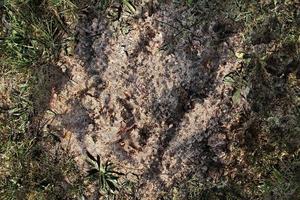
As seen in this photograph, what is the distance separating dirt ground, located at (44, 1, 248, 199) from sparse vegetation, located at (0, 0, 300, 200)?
0.20 feet

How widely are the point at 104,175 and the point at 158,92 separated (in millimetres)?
831

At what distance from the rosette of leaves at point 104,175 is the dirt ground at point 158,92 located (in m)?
0.11

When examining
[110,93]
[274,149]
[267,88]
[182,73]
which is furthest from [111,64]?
[274,149]

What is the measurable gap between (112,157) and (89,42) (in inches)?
37.7

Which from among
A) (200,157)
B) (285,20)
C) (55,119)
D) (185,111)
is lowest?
(55,119)

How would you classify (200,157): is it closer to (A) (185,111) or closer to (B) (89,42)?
(A) (185,111)

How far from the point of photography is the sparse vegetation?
3434 millimetres

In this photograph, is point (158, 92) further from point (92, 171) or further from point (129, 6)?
point (92, 171)

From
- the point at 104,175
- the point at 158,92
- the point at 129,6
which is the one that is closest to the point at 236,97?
the point at 158,92

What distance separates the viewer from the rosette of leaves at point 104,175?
3.56 metres

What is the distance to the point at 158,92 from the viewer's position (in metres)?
3.45

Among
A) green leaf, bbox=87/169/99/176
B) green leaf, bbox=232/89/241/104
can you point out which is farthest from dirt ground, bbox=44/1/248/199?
green leaf, bbox=87/169/99/176

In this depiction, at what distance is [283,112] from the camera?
11.4 feet

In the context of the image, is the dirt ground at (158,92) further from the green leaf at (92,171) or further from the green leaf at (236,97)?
the green leaf at (92,171)
